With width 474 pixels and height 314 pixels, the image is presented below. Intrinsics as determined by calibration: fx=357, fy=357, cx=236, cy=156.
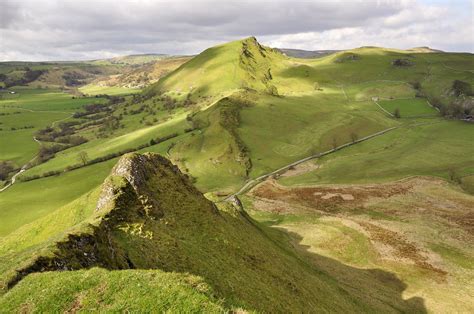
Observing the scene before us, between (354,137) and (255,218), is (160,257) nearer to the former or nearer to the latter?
(255,218)

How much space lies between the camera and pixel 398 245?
72188 mm

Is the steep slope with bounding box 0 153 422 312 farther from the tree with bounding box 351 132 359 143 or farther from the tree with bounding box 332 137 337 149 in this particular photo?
the tree with bounding box 351 132 359 143

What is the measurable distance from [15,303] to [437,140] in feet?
583

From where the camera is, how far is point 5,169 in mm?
186250

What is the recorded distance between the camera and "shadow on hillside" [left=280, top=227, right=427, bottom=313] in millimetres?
50406

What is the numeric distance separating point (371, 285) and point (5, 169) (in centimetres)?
19290

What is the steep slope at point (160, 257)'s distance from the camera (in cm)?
2012

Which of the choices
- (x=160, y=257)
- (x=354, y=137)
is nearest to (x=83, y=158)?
(x=354, y=137)

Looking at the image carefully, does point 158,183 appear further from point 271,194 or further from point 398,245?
point 271,194

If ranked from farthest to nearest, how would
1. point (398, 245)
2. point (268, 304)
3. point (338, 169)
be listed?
point (338, 169)
point (398, 245)
point (268, 304)

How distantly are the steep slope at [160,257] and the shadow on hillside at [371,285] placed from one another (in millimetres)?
381

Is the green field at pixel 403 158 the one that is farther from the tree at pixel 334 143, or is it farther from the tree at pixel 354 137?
the tree at pixel 354 137

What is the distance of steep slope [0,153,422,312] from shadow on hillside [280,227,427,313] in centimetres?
38

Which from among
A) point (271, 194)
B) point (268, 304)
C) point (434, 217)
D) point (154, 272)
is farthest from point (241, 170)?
point (154, 272)
